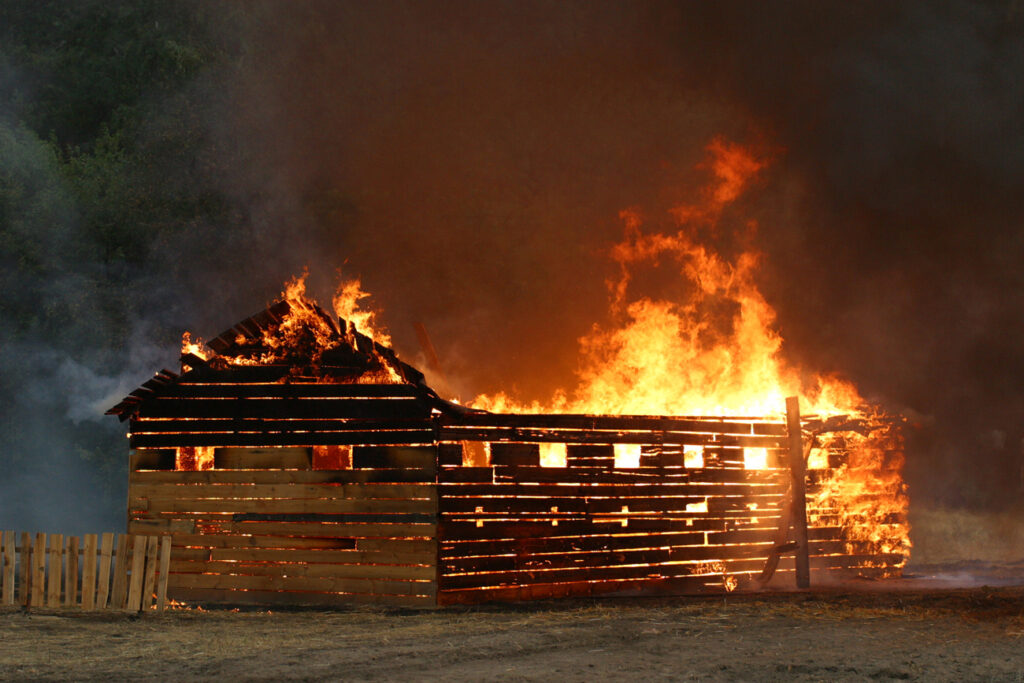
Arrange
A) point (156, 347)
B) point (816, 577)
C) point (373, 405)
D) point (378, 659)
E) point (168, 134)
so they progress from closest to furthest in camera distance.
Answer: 1. point (378, 659)
2. point (373, 405)
3. point (816, 577)
4. point (156, 347)
5. point (168, 134)

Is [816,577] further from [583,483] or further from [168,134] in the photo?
[168,134]

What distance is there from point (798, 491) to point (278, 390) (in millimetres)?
9731

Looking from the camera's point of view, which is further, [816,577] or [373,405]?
[816,577]

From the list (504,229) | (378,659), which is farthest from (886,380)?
(378,659)

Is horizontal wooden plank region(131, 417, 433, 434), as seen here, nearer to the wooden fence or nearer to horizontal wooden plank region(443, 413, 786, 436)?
horizontal wooden plank region(443, 413, 786, 436)

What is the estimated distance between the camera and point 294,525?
16766 millimetres

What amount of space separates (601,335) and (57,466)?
61.7ft

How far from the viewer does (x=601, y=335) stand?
102ft

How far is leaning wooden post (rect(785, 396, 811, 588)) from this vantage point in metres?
18.3

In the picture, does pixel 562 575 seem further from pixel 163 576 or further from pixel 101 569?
pixel 101 569

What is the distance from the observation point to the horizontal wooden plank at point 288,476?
16.3m

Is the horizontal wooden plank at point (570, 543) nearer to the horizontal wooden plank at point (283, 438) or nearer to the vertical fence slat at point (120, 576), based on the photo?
the horizontal wooden plank at point (283, 438)


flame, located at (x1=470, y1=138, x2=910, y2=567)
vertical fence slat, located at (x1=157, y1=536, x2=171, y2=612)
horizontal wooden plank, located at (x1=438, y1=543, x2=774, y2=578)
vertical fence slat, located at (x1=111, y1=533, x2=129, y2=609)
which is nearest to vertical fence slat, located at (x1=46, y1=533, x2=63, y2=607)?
vertical fence slat, located at (x1=111, y1=533, x2=129, y2=609)

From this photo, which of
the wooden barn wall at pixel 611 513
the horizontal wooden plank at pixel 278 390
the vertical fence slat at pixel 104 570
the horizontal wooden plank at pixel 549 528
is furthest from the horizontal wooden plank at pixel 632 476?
the vertical fence slat at pixel 104 570
